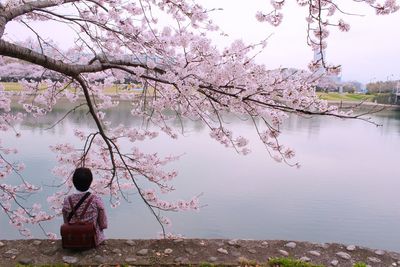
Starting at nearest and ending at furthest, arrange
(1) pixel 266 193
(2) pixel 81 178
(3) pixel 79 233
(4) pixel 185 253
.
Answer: (2) pixel 81 178 < (3) pixel 79 233 < (4) pixel 185 253 < (1) pixel 266 193

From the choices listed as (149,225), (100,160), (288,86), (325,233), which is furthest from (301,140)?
(288,86)

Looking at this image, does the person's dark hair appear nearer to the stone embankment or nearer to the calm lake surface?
the stone embankment

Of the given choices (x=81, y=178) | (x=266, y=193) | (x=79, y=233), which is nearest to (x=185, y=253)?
(x=79, y=233)

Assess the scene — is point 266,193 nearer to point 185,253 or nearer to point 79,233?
point 185,253

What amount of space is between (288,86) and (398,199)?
7.45 meters

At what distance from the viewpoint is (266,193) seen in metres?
8.27

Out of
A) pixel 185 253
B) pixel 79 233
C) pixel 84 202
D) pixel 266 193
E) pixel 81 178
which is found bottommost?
pixel 266 193

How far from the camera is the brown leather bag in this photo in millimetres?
2549

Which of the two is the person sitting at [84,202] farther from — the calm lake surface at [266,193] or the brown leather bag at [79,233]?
the calm lake surface at [266,193]

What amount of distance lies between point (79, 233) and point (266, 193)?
6.17m

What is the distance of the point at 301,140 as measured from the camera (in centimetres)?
1560

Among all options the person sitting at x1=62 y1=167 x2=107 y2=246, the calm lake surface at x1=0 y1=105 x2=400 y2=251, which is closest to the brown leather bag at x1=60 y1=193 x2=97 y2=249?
the person sitting at x1=62 y1=167 x2=107 y2=246

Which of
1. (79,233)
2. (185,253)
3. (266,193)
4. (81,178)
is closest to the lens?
(81,178)

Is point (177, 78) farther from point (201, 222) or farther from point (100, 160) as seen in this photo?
point (201, 222)
